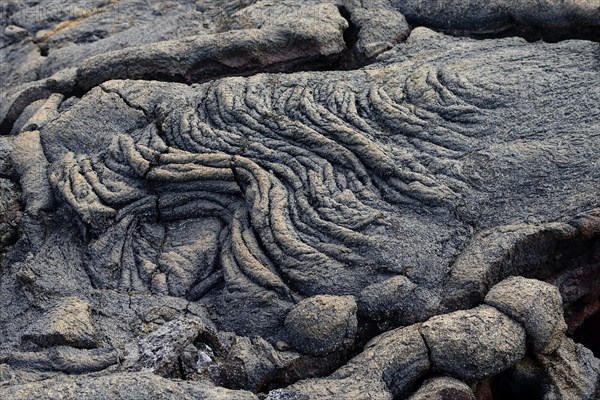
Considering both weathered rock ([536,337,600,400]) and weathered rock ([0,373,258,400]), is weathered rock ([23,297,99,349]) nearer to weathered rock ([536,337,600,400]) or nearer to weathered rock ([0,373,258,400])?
weathered rock ([0,373,258,400])

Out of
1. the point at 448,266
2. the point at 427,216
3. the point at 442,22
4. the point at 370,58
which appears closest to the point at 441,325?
the point at 448,266

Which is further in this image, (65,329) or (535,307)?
(65,329)

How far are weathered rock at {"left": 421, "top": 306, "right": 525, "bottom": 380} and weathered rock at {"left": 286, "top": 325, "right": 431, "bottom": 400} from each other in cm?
8

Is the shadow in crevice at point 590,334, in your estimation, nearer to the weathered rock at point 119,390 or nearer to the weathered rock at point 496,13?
the weathered rock at point 496,13

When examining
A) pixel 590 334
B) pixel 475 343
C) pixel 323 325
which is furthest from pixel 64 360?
pixel 590 334

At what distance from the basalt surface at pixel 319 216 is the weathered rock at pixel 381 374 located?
0.01m

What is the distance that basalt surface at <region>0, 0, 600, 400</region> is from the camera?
399cm

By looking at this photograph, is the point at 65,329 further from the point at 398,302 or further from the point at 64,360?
the point at 398,302

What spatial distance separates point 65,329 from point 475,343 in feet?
6.94

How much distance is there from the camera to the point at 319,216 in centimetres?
455

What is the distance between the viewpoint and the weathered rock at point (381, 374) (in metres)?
3.84

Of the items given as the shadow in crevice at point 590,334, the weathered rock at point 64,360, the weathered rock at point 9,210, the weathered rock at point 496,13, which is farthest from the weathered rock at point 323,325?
the weathered rock at point 496,13

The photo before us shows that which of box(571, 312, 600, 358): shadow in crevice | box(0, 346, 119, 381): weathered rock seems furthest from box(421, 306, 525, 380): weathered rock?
box(0, 346, 119, 381): weathered rock

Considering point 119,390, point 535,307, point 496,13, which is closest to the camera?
point 119,390
